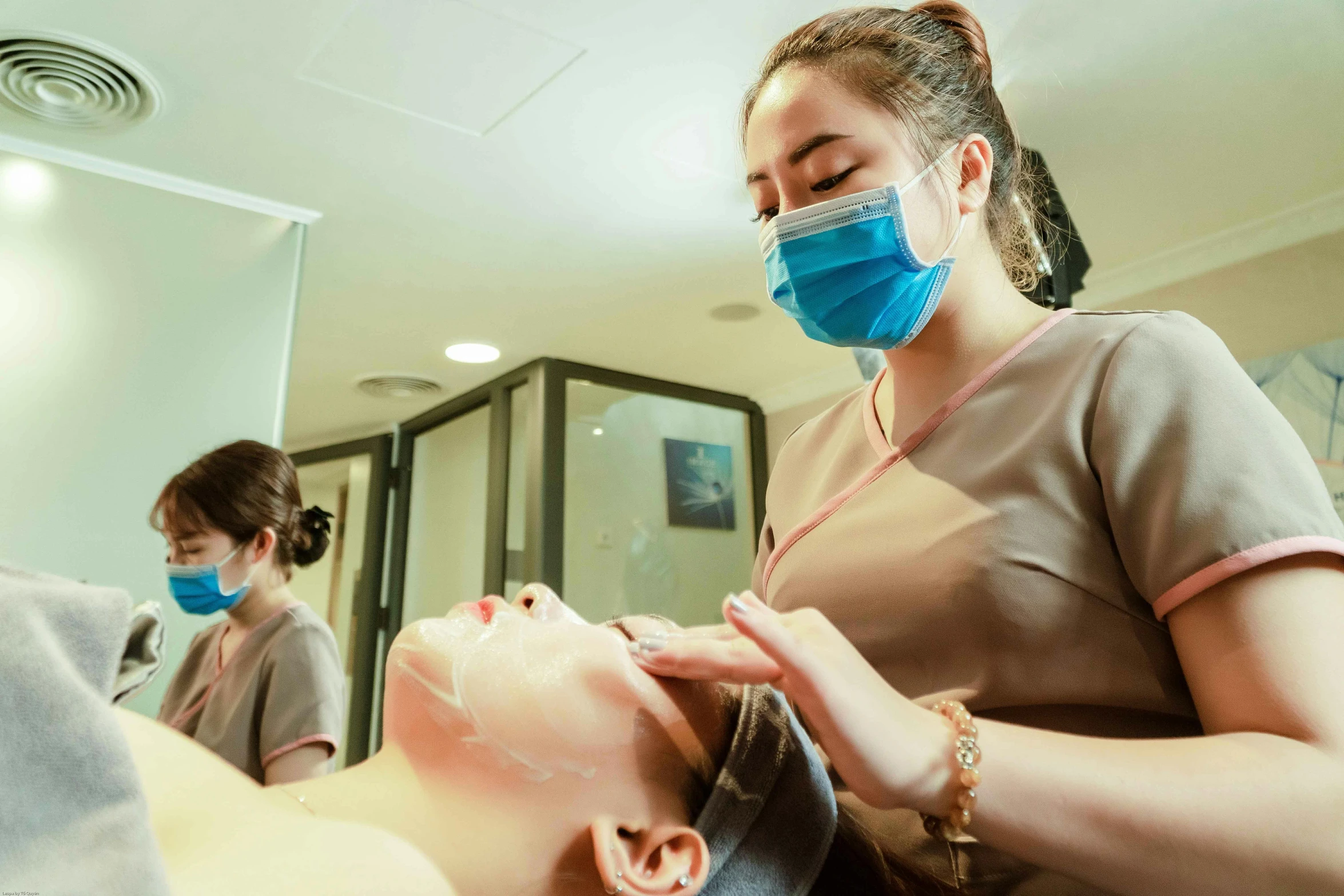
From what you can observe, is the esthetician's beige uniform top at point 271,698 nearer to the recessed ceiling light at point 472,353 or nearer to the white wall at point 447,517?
the recessed ceiling light at point 472,353

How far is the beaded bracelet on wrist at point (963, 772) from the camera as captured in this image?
1.97ft

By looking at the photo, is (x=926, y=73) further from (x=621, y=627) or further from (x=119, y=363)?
(x=119, y=363)

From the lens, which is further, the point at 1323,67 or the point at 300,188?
the point at 300,188

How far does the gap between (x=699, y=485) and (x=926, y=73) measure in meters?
3.68

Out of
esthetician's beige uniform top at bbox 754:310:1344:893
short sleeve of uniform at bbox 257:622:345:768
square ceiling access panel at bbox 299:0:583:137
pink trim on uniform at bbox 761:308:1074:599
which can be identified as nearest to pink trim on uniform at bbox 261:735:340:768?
short sleeve of uniform at bbox 257:622:345:768

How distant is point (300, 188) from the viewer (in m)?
2.69

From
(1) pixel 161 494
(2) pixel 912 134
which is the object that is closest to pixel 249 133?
(1) pixel 161 494

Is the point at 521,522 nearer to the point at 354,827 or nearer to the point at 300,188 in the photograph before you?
the point at 300,188

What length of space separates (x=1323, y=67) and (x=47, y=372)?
3.22m

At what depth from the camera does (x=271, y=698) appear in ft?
6.47

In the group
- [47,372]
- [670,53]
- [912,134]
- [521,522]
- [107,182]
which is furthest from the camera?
[521,522]

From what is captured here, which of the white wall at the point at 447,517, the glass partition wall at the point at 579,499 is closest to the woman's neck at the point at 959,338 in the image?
the glass partition wall at the point at 579,499

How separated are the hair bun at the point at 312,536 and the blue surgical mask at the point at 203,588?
17 centimetres

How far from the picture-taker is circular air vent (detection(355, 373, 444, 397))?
432 centimetres
